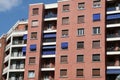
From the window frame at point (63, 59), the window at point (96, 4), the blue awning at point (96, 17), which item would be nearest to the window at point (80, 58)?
the window frame at point (63, 59)

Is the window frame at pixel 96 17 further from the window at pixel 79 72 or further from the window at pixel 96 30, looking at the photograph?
the window at pixel 79 72

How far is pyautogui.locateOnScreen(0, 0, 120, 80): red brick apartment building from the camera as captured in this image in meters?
67.6

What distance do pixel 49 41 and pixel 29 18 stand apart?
708 cm

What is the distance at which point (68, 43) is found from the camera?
7112 cm

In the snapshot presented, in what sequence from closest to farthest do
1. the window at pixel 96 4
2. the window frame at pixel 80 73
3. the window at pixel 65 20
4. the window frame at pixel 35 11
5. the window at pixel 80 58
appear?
the window frame at pixel 80 73
the window at pixel 80 58
the window at pixel 96 4
the window at pixel 65 20
the window frame at pixel 35 11

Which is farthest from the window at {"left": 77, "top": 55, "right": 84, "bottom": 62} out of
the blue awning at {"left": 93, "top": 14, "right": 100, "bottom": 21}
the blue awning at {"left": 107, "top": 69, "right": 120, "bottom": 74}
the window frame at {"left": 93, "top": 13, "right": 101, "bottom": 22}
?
the blue awning at {"left": 93, "top": 14, "right": 100, "bottom": 21}

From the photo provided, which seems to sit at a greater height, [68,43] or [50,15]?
[50,15]

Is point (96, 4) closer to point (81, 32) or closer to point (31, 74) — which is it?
point (81, 32)

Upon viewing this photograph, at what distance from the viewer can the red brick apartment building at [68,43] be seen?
67.6 meters

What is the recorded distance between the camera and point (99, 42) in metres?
68.4

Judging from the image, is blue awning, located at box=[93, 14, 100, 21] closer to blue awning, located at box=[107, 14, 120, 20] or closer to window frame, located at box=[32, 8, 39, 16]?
blue awning, located at box=[107, 14, 120, 20]

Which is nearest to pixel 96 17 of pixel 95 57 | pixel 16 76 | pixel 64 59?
pixel 95 57

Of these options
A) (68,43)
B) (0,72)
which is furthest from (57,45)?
(0,72)

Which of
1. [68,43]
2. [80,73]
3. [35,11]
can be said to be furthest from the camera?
[35,11]
